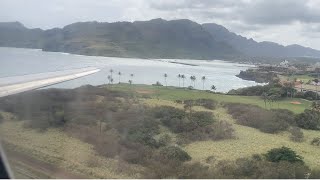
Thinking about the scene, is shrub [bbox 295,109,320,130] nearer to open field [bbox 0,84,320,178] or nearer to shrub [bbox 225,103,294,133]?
shrub [bbox 225,103,294,133]

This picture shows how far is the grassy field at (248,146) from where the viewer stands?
12727 mm

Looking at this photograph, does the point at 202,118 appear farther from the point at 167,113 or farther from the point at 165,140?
the point at 165,140

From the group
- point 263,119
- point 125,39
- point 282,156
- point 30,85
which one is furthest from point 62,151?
point 125,39

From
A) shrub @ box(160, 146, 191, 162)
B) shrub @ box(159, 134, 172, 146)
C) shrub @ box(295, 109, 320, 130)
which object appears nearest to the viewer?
shrub @ box(160, 146, 191, 162)

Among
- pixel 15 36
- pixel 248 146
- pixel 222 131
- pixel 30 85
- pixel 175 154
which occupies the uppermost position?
pixel 15 36

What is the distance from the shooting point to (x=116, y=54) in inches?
3711

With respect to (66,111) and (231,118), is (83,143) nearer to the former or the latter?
(66,111)

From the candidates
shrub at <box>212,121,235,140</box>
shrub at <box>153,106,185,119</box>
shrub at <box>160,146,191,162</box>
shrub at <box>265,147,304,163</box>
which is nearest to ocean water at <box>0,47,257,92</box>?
shrub at <box>160,146,191,162</box>

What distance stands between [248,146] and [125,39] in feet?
322

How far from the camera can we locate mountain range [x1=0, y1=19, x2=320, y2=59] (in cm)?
8402

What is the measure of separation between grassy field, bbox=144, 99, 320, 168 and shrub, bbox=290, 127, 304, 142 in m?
0.17

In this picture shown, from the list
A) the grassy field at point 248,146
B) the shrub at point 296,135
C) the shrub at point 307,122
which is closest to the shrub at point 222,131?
the grassy field at point 248,146

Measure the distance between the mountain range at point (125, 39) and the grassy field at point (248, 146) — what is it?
48468mm

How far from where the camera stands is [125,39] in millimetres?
110438
